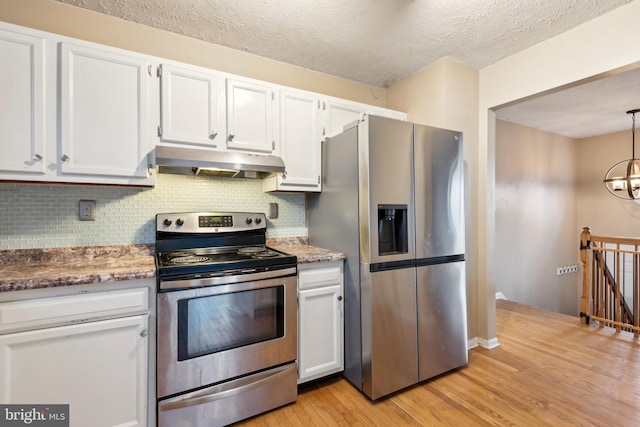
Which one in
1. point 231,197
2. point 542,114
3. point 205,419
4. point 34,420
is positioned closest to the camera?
point 34,420

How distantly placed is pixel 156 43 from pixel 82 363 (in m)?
2.06

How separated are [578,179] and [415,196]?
5.35 meters

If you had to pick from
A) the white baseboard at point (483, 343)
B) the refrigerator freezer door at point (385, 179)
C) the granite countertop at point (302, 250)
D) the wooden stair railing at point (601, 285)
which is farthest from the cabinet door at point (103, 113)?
the wooden stair railing at point (601, 285)

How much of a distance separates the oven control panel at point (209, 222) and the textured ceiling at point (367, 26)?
1.34 m

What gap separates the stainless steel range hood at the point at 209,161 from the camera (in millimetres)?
1688

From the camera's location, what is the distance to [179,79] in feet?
6.07

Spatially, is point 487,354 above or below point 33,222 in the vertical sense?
below

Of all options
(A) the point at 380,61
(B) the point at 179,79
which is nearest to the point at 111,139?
(B) the point at 179,79

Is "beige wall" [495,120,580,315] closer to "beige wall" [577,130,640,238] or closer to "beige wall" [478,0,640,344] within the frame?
"beige wall" [577,130,640,238]

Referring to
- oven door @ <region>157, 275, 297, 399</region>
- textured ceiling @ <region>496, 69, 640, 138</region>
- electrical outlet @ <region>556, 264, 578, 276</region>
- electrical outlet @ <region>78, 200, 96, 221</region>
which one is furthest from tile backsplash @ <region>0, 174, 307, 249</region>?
electrical outlet @ <region>556, 264, 578, 276</region>

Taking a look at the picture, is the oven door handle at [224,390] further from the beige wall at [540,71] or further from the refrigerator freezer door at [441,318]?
the beige wall at [540,71]

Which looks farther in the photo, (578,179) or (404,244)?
(578,179)

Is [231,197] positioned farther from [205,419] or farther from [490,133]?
[490,133]

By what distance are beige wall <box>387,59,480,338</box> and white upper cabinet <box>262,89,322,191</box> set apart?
3.42 ft
